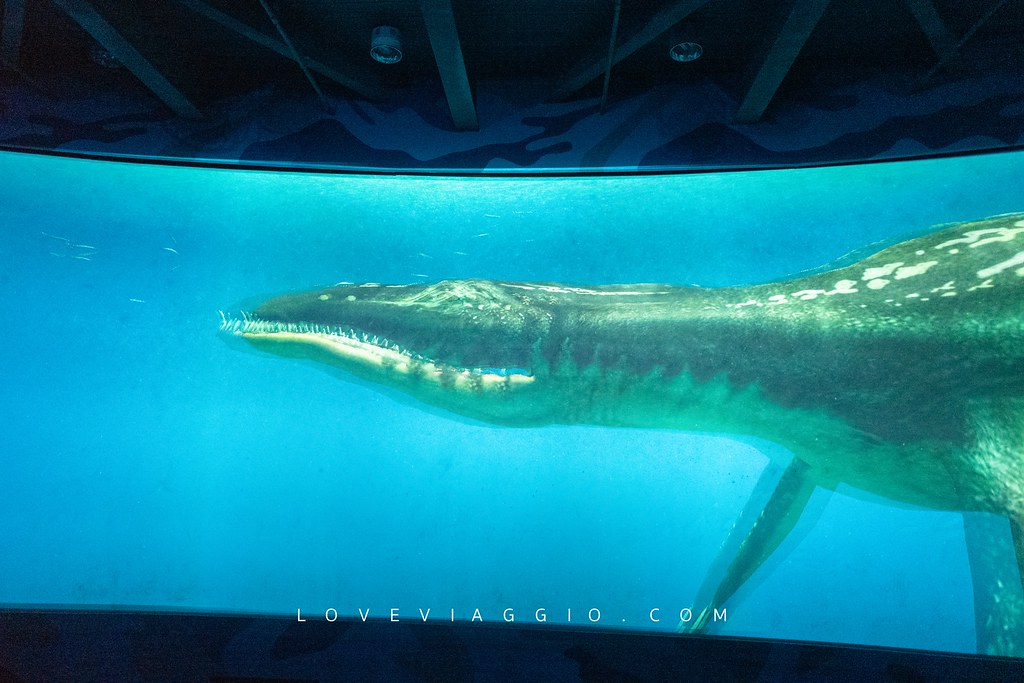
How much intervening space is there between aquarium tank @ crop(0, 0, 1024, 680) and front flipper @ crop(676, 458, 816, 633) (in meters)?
0.02

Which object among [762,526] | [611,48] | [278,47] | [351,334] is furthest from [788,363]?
[278,47]

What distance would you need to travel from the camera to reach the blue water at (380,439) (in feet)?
11.6

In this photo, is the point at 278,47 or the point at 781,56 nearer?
the point at 781,56

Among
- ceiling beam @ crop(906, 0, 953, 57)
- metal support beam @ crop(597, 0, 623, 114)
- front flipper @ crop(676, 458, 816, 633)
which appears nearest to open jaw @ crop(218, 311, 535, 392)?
front flipper @ crop(676, 458, 816, 633)

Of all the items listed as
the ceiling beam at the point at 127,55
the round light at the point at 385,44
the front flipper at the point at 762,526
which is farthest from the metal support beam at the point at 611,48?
the ceiling beam at the point at 127,55

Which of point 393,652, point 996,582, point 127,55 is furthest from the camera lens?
point 127,55

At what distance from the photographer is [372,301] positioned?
4109 millimetres

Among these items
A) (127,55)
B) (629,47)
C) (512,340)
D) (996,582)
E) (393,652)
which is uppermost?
Answer: (127,55)

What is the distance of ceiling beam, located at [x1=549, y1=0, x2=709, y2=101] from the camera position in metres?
4.20

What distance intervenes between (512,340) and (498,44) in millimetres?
2440

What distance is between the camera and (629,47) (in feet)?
14.6

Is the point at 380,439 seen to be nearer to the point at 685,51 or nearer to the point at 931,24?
the point at 685,51

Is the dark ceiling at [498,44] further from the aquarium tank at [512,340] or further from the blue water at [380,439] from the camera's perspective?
the blue water at [380,439]

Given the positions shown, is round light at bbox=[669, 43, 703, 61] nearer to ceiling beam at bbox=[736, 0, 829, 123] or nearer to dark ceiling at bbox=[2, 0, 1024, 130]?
dark ceiling at bbox=[2, 0, 1024, 130]
